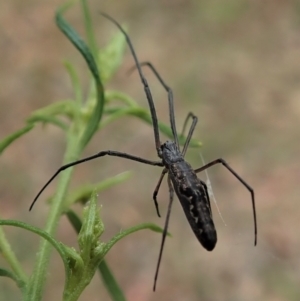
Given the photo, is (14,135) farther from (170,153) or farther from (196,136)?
(196,136)

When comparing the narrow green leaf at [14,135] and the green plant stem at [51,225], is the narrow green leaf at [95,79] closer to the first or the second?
the green plant stem at [51,225]

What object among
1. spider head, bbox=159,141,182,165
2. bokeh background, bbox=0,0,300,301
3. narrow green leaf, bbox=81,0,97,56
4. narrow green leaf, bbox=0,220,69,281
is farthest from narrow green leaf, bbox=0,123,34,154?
bokeh background, bbox=0,0,300,301

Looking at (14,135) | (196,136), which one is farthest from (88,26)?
(196,136)

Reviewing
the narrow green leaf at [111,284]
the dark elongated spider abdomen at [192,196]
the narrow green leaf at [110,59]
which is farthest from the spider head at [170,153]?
the narrow green leaf at [111,284]

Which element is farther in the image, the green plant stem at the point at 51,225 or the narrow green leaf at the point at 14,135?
the narrow green leaf at the point at 14,135

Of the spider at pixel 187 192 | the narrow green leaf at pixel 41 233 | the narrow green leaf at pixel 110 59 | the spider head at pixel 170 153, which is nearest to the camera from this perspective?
the narrow green leaf at pixel 41 233
